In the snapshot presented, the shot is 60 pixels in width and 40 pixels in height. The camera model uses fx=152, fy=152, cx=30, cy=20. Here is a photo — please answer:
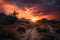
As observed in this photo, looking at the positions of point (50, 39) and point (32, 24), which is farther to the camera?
point (32, 24)

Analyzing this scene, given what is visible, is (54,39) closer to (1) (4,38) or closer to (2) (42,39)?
(2) (42,39)

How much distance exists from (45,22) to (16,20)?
11.6 meters

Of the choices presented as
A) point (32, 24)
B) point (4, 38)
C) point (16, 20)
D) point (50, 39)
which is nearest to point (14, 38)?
point (4, 38)

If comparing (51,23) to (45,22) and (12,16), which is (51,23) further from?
(12,16)

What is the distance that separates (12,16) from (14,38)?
35344 mm

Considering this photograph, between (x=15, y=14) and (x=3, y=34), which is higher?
(x=15, y=14)

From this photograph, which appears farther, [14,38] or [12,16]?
[12,16]

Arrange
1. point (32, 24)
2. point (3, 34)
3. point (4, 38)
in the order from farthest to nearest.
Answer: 1. point (32, 24)
2. point (3, 34)
3. point (4, 38)

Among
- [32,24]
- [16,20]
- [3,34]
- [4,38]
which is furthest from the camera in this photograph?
[16,20]

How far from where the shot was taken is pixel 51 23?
61.0 meters

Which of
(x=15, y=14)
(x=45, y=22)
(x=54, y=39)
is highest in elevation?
(x=15, y=14)

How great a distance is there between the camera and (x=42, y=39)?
2847 centimetres

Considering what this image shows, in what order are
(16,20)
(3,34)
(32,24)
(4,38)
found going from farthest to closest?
1. (16,20)
2. (32,24)
3. (3,34)
4. (4,38)

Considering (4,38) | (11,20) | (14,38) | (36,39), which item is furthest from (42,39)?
(11,20)
